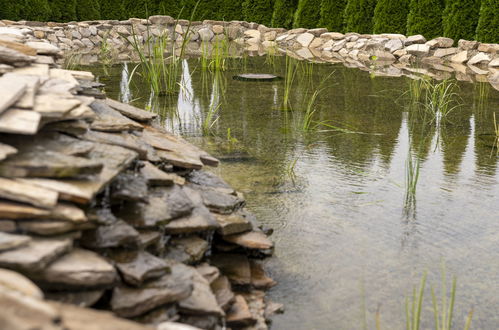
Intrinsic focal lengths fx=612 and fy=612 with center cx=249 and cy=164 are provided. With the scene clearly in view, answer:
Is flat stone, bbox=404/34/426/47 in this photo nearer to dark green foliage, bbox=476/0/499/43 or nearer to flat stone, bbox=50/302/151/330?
dark green foliage, bbox=476/0/499/43

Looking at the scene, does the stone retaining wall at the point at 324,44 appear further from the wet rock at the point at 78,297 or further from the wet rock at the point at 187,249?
the wet rock at the point at 78,297

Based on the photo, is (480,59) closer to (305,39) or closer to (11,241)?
(305,39)

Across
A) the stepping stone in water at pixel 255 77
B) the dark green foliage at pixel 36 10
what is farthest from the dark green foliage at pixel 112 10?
the stepping stone in water at pixel 255 77

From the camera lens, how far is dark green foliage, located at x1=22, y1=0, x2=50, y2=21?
42.8 feet

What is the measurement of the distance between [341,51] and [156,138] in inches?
370

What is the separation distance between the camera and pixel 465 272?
294cm

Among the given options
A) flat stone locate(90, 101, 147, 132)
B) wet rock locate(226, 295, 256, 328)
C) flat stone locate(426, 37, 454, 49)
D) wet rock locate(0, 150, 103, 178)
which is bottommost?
wet rock locate(226, 295, 256, 328)

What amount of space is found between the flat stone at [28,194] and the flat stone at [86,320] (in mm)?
465

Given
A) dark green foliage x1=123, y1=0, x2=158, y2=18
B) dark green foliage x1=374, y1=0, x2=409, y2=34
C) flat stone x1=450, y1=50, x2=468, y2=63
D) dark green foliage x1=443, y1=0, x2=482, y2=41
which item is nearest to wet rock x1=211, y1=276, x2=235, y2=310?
flat stone x1=450, y1=50, x2=468, y2=63

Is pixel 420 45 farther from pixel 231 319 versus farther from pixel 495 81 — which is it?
pixel 231 319

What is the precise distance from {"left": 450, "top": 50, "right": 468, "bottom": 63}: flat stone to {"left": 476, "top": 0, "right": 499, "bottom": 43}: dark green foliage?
740 millimetres

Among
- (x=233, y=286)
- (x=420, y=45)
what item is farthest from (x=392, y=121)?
(x=420, y=45)

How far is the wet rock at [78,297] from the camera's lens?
182 centimetres

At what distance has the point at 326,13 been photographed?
45.4 feet
